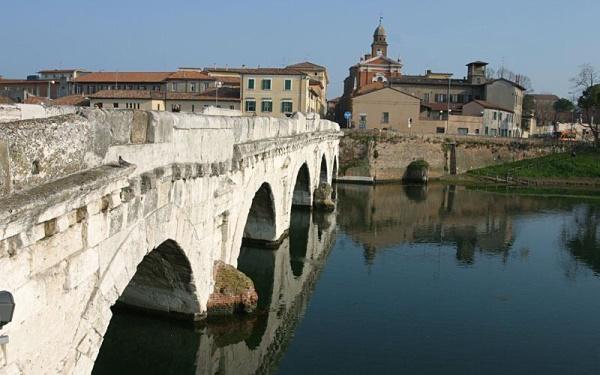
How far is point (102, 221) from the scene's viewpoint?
23.0ft

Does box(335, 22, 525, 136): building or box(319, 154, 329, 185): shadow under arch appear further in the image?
box(335, 22, 525, 136): building

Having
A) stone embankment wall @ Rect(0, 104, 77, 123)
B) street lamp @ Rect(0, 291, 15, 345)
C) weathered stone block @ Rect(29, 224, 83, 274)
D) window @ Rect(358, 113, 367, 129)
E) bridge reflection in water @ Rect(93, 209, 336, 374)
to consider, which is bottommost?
bridge reflection in water @ Rect(93, 209, 336, 374)

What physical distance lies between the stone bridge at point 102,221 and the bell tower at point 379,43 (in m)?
75.2

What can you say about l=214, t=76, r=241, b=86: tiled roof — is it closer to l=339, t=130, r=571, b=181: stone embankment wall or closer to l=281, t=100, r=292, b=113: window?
l=281, t=100, r=292, b=113: window

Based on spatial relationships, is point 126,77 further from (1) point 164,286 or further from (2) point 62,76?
(1) point 164,286

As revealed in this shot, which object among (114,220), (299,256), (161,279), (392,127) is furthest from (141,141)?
(392,127)

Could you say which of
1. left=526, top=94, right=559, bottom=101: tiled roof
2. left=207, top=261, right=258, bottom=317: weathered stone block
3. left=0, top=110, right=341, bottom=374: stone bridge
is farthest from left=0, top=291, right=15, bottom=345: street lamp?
left=526, top=94, right=559, bottom=101: tiled roof

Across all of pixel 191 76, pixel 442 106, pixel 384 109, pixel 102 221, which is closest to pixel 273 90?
pixel 191 76

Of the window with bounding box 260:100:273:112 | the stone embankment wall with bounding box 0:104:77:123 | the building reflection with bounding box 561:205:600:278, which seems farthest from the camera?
the window with bounding box 260:100:273:112

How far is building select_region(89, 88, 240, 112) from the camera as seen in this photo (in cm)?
4841

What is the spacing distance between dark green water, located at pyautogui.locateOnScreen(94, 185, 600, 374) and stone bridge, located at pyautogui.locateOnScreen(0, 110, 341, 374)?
1.36 metres

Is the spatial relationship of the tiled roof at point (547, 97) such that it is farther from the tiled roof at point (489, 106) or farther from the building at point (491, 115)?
the building at point (491, 115)

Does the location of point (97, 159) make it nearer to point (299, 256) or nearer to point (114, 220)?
point (114, 220)

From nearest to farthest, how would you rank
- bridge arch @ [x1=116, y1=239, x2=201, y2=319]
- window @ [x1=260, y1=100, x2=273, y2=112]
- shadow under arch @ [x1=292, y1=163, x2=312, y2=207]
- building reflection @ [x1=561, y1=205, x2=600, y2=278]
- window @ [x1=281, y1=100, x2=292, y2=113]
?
bridge arch @ [x1=116, y1=239, x2=201, y2=319], building reflection @ [x1=561, y1=205, x2=600, y2=278], shadow under arch @ [x1=292, y1=163, x2=312, y2=207], window @ [x1=260, y1=100, x2=273, y2=112], window @ [x1=281, y1=100, x2=292, y2=113]
